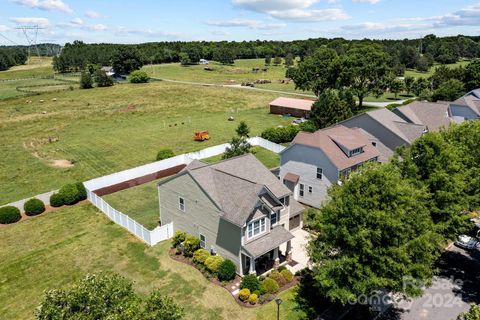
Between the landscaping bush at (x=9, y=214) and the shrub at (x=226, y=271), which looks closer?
the shrub at (x=226, y=271)

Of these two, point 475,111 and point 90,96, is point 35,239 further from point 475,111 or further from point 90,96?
point 90,96

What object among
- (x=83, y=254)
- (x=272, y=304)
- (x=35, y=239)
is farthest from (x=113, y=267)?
(x=272, y=304)

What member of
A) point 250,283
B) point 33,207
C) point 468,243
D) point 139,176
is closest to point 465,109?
point 468,243

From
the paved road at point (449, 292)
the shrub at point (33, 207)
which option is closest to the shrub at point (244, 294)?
the paved road at point (449, 292)

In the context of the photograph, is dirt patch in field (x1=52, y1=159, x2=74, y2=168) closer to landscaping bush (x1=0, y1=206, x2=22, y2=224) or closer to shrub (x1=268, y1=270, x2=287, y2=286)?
landscaping bush (x1=0, y1=206, x2=22, y2=224)

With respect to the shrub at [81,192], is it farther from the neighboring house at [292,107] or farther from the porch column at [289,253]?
the neighboring house at [292,107]

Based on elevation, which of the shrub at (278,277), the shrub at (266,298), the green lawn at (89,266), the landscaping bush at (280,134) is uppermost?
the landscaping bush at (280,134)

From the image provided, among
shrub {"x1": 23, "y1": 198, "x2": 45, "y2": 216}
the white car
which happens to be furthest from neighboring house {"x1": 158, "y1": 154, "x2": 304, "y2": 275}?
shrub {"x1": 23, "y1": 198, "x2": 45, "y2": 216}
